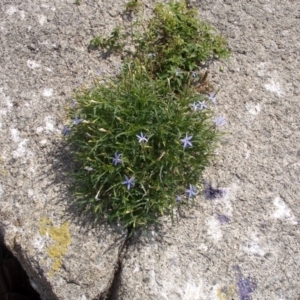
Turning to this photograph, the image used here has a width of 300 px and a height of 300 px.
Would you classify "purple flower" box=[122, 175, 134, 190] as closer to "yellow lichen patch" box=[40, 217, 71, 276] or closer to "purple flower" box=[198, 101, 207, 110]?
"yellow lichen patch" box=[40, 217, 71, 276]

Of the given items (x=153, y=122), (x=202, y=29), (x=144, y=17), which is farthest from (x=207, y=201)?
(x=144, y=17)

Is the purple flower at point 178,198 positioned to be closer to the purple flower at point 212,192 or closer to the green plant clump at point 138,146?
the green plant clump at point 138,146

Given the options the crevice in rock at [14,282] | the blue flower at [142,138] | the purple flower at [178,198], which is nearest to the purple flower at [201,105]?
the blue flower at [142,138]

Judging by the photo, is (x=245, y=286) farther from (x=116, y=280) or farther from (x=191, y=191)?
(x=116, y=280)

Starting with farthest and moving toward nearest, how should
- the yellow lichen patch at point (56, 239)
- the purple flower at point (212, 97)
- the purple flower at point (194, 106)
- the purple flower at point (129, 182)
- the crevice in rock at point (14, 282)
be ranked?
1. the crevice in rock at point (14, 282)
2. the purple flower at point (212, 97)
3. the purple flower at point (194, 106)
4. the yellow lichen patch at point (56, 239)
5. the purple flower at point (129, 182)

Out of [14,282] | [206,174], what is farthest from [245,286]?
[14,282]
